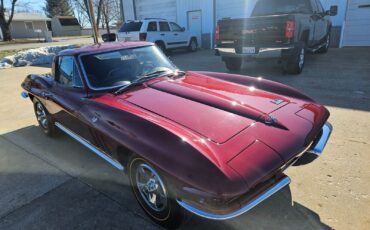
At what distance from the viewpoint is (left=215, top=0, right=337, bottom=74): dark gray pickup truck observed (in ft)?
22.1

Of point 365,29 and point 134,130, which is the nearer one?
point 134,130

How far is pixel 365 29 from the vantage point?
1223 centimetres

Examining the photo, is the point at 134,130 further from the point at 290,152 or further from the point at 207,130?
the point at 290,152

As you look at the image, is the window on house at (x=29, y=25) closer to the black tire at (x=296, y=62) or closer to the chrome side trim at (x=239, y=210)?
the black tire at (x=296, y=62)

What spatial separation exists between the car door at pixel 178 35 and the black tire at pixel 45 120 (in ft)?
33.6

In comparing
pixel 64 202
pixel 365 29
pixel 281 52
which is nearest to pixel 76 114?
pixel 64 202

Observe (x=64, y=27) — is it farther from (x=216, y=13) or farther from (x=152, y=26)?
(x=152, y=26)

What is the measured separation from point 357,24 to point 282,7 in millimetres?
6015

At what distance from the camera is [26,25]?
54281mm

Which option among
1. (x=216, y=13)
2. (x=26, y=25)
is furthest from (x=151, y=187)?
(x=26, y=25)

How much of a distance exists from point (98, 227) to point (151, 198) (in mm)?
535

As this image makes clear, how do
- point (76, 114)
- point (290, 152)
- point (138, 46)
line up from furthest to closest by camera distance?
point (138, 46) → point (76, 114) → point (290, 152)

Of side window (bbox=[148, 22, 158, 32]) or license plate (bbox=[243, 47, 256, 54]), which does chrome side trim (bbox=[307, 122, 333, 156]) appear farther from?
side window (bbox=[148, 22, 158, 32])

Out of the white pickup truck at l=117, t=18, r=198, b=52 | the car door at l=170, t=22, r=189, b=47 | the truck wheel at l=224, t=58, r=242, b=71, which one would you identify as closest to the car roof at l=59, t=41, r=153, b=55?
the truck wheel at l=224, t=58, r=242, b=71
